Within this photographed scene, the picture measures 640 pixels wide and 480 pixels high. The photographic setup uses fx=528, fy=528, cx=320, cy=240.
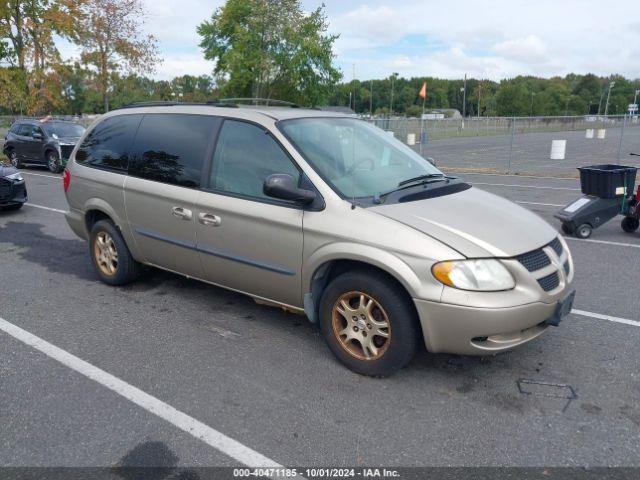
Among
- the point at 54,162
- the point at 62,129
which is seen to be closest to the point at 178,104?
the point at 54,162

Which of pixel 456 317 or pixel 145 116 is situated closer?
pixel 456 317

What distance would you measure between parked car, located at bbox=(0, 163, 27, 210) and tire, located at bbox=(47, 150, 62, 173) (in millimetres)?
6677

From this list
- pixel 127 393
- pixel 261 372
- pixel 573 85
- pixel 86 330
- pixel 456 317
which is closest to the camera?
pixel 456 317

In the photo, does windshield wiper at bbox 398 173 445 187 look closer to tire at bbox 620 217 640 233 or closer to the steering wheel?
the steering wheel

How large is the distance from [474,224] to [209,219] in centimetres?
202

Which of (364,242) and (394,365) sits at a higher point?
(364,242)

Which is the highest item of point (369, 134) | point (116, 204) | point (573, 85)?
point (573, 85)

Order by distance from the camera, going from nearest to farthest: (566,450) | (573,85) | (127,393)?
(566,450) < (127,393) < (573,85)

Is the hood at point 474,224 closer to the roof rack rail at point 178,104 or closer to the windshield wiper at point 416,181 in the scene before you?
the windshield wiper at point 416,181

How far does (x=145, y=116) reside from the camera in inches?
195

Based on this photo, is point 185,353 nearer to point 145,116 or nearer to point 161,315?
point 161,315

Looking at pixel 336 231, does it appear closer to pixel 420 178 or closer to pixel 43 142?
pixel 420 178

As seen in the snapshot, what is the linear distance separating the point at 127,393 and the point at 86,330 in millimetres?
1202

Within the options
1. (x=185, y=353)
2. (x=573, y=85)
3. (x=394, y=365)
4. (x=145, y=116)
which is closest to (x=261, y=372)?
(x=185, y=353)
